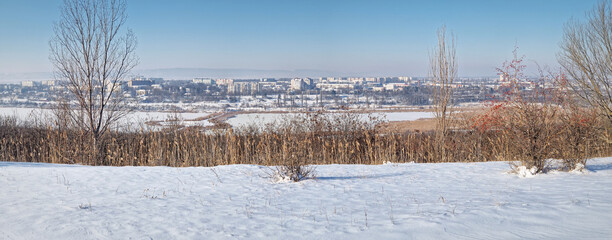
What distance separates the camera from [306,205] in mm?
5066

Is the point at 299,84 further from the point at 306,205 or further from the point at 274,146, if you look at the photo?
the point at 306,205

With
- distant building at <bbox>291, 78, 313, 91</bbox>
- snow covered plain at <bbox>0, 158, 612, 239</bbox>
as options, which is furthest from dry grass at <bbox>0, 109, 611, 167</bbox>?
distant building at <bbox>291, 78, 313, 91</bbox>

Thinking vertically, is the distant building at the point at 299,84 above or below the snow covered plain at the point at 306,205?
above

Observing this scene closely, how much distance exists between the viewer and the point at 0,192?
577 centimetres

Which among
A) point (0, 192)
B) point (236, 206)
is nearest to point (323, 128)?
point (236, 206)

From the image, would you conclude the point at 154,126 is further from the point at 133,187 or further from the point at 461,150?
the point at 461,150

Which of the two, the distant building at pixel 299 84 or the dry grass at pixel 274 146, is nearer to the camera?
the dry grass at pixel 274 146

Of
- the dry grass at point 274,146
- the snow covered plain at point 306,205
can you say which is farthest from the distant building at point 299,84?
the snow covered plain at point 306,205

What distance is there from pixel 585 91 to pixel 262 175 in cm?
881

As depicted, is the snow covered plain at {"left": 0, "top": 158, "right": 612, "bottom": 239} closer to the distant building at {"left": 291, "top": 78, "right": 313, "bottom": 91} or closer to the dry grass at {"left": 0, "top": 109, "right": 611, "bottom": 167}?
the dry grass at {"left": 0, "top": 109, "right": 611, "bottom": 167}

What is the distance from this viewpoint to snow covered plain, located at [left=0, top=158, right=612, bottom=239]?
13.2 ft

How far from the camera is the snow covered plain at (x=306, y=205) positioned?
4035 millimetres

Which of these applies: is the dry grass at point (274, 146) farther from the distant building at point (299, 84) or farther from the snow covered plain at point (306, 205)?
the distant building at point (299, 84)

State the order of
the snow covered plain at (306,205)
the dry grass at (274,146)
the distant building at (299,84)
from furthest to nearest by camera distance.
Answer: the distant building at (299,84), the dry grass at (274,146), the snow covered plain at (306,205)
